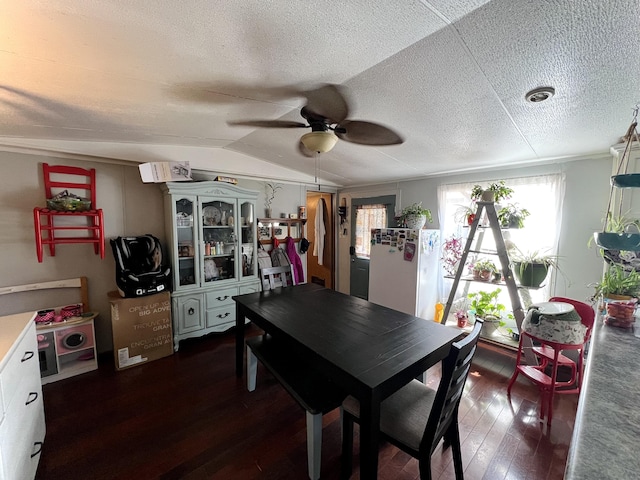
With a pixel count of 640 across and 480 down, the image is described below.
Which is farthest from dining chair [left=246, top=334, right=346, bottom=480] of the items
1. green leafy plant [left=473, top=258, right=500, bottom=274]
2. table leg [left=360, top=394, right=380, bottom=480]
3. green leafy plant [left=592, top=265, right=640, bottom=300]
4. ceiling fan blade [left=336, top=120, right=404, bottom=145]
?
green leafy plant [left=473, top=258, right=500, bottom=274]

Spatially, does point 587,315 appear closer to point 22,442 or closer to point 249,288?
point 249,288

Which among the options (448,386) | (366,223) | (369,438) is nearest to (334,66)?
(448,386)

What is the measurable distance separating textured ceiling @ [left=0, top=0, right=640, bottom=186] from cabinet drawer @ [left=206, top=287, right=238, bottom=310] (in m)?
1.82

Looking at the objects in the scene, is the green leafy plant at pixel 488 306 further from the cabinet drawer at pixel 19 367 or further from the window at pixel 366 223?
the cabinet drawer at pixel 19 367

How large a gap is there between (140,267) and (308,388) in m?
2.23

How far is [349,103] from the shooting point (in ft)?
5.67

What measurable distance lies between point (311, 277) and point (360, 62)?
427 centimetres

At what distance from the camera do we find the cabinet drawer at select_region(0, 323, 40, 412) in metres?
1.15

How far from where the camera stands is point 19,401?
1.30 m

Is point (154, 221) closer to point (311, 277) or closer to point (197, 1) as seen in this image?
point (197, 1)

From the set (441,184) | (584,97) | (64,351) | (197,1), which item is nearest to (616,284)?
(584,97)

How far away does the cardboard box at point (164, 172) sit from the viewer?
101 inches

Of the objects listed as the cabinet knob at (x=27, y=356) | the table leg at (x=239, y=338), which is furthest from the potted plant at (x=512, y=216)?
the cabinet knob at (x=27, y=356)

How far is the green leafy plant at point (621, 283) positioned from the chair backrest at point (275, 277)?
241 centimetres
